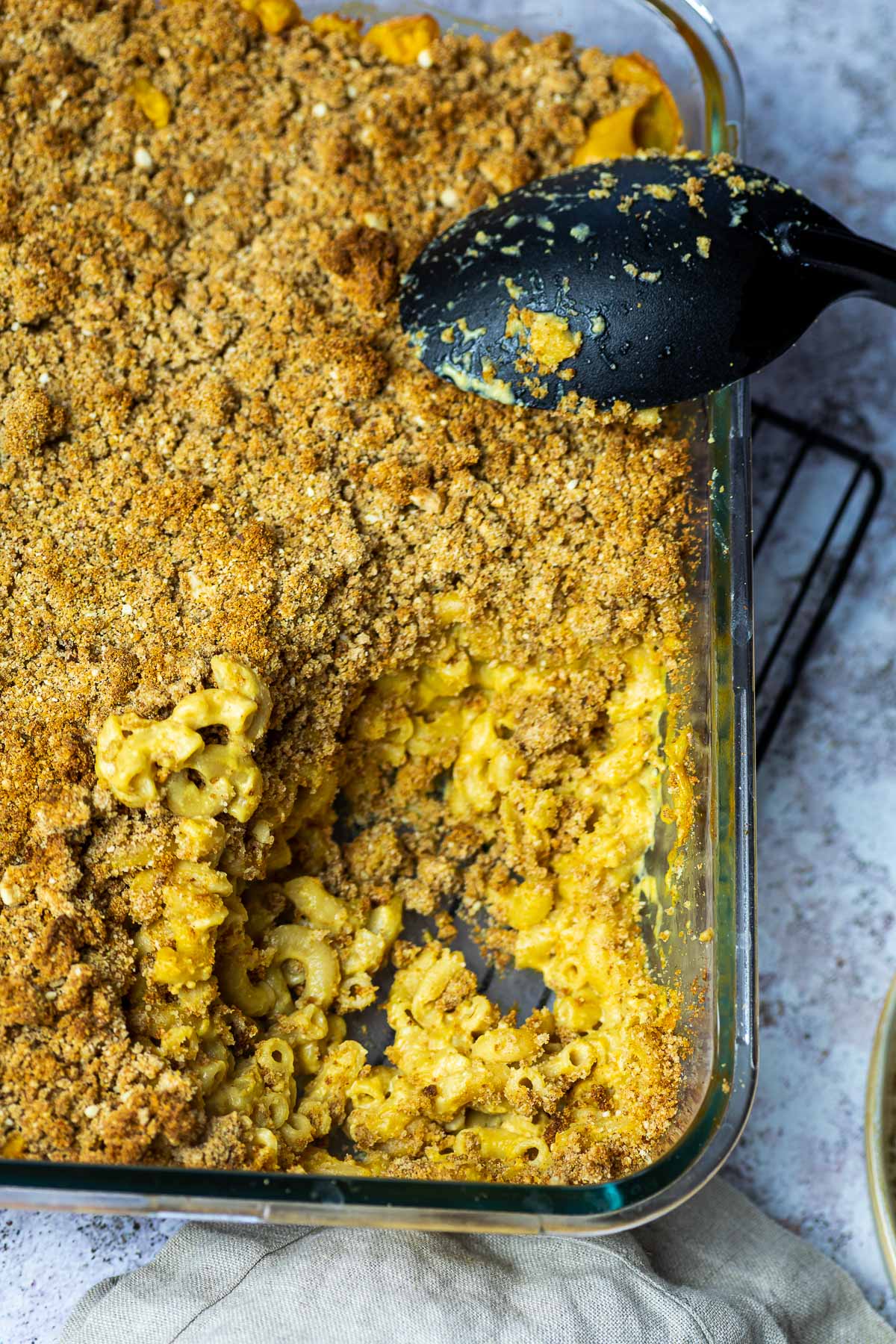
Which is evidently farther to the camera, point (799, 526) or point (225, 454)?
point (799, 526)

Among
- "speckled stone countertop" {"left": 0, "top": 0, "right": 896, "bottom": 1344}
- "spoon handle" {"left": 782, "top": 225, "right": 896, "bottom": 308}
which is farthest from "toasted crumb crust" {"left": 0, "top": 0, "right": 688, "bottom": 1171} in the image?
"speckled stone countertop" {"left": 0, "top": 0, "right": 896, "bottom": 1344}

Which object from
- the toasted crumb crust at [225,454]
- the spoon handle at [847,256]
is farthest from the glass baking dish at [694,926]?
the spoon handle at [847,256]

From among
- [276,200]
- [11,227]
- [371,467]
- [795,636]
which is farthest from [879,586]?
[11,227]

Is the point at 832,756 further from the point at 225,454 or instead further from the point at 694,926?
the point at 225,454

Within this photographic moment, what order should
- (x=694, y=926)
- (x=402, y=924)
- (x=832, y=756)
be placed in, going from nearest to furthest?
(x=694, y=926) → (x=402, y=924) → (x=832, y=756)

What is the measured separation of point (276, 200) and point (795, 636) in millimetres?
941

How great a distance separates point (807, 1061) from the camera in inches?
63.0

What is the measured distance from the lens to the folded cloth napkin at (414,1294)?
1225 mm

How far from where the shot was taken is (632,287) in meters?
1.26

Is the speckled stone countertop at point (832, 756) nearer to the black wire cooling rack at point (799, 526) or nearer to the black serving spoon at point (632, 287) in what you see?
the black wire cooling rack at point (799, 526)

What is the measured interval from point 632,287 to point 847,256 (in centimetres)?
26

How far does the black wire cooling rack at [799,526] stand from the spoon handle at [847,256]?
383 millimetres

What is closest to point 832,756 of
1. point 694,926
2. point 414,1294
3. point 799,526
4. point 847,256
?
point 799,526

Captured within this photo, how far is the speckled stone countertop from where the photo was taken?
156 centimetres
